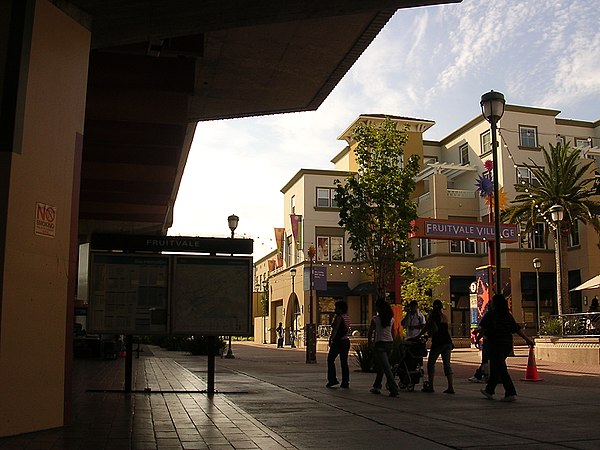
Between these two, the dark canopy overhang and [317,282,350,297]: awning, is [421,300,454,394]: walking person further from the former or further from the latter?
[317,282,350,297]: awning

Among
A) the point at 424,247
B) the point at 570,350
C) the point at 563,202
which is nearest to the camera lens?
the point at 570,350

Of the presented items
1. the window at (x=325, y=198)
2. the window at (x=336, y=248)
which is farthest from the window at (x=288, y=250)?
the window at (x=325, y=198)

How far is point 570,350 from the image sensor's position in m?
23.7

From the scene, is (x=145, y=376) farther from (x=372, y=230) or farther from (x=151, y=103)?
(x=372, y=230)

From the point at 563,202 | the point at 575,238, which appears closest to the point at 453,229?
the point at 563,202

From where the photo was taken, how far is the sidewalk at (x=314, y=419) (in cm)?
700

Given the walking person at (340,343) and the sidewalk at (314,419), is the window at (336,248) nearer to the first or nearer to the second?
the sidewalk at (314,419)

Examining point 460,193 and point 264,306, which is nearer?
point 460,193

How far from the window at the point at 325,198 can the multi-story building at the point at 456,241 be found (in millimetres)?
78

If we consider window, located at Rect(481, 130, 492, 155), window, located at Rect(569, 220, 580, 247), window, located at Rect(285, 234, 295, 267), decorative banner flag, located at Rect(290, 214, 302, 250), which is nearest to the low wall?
window, located at Rect(569, 220, 580, 247)

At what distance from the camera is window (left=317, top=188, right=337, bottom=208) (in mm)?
53531

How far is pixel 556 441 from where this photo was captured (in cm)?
705

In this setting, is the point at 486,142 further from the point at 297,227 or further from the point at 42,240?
the point at 42,240

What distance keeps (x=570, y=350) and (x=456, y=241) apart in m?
24.9
